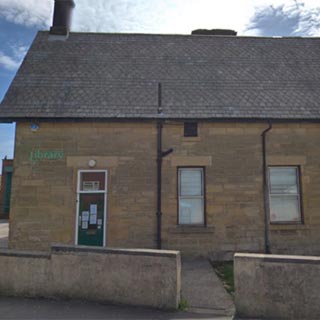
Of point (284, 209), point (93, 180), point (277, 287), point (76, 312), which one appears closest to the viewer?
point (277, 287)

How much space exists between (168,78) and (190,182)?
390 cm

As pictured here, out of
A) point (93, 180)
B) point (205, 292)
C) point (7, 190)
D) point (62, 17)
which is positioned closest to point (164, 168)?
point (93, 180)

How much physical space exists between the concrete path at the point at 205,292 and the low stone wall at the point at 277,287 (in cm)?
48

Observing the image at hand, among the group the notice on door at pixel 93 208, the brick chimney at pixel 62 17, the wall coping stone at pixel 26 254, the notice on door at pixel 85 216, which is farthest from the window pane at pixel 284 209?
the brick chimney at pixel 62 17

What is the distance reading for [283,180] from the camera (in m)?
9.70

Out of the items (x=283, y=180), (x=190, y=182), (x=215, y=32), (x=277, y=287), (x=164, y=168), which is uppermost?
(x=215, y=32)

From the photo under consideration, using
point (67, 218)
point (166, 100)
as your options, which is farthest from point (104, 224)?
point (166, 100)

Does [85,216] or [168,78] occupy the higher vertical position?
[168,78]

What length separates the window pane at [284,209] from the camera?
9.51m

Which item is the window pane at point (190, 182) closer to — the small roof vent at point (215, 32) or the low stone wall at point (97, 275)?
the low stone wall at point (97, 275)

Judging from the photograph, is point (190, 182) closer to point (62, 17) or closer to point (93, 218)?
point (93, 218)

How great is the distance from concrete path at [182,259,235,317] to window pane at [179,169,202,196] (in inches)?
90.1

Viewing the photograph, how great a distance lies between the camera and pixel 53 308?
5.19m

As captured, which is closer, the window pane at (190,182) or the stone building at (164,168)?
the stone building at (164,168)
